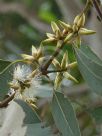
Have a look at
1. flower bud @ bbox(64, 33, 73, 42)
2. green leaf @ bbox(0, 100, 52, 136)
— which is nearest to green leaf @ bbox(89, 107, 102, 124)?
green leaf @ bbox(0, 100, 52, 136)

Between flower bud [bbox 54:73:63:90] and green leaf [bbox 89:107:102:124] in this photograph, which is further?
green leaf [bbox 89:107:102:124]

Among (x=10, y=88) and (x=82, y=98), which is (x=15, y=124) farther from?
(x=82, y=98)

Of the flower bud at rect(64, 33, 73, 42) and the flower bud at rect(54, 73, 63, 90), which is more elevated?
the flower bud at rect(64, 33, 73, 42)

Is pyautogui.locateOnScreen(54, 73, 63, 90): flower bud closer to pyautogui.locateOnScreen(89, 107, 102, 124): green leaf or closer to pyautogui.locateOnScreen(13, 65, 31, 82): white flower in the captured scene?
pyautogui.locateOnScreen(13, 65, 31, 82): white flower

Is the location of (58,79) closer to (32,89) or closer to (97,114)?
(32,89)

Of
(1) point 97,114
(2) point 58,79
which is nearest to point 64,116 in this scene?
(2) point 58,79

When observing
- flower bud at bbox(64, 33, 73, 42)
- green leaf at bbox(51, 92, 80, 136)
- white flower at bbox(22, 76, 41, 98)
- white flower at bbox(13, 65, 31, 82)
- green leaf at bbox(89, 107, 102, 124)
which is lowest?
green leaf at bbox(89, 107, 102, 124)

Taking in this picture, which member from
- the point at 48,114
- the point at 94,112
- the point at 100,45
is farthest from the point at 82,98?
the point at 94,112

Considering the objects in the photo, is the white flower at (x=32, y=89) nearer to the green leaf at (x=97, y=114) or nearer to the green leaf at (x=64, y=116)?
the green leaf at (x=64, y=116)
